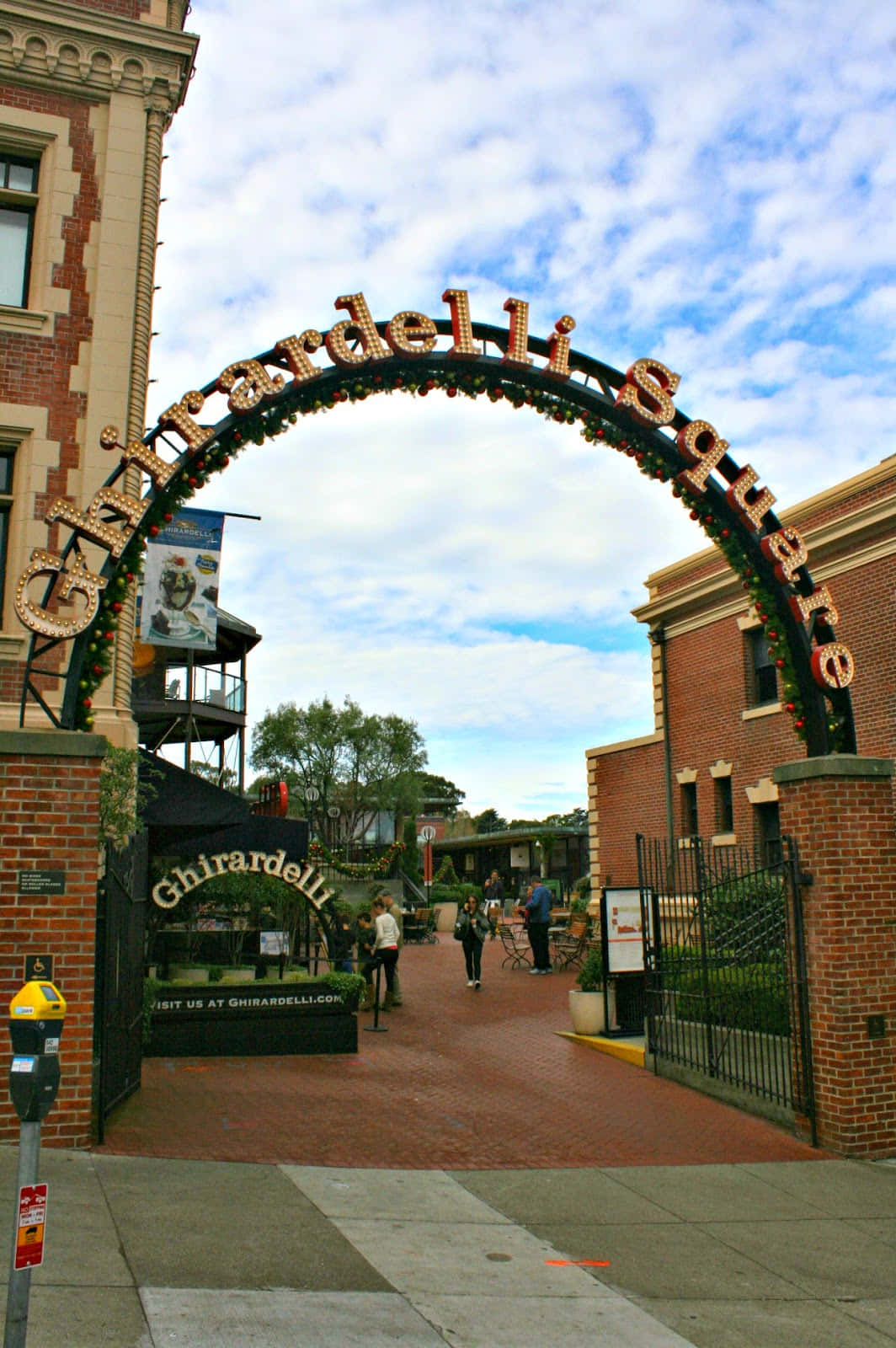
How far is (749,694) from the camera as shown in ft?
69.8

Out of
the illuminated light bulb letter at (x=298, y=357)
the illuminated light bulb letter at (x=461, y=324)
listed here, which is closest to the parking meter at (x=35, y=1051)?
the illuminated light bulb letter at (x=298, y=357)

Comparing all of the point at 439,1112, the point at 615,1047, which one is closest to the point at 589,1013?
the point at 615,1047

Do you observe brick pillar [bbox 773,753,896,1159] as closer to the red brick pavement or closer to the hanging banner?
the red brick pavement

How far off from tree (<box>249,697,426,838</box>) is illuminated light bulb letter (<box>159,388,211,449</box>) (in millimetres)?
45055

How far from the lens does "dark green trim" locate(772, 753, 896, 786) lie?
9555mm

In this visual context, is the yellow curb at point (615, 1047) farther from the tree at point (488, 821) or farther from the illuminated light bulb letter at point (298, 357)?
the tree at point (488, 821)

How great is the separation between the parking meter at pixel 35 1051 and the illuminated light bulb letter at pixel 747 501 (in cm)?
816

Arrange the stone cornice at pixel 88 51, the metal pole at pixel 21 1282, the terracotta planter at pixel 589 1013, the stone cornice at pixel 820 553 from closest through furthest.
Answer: the metal pole at pixel 21 1282, the stone cornice at pixel 88 51, the terracotta planter at pixel 589 1013, the stone cornice at pixel 820 553

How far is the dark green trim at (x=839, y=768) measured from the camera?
9555mm

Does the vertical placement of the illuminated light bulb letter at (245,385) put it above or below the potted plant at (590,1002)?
above

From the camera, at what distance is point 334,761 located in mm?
55219

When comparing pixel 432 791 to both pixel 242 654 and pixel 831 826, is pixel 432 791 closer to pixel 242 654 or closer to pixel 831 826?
pixel 242 654

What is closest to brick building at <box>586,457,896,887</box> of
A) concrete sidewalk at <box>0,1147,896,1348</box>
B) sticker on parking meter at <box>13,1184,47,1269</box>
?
concrete sidewalk at <box>0,1147,896,1348</box>

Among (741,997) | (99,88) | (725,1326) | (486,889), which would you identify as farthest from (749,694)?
(486,889)
